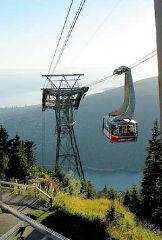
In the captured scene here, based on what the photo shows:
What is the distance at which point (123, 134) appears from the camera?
22.0 metres

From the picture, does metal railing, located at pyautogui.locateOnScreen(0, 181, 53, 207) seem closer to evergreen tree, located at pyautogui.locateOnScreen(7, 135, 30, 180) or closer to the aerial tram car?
the aerial tram car

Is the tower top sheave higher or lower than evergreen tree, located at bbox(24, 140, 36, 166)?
higher

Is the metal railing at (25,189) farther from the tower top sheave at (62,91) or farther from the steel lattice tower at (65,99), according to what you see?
the steel lattice tower at (65,99)

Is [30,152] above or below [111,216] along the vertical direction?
above

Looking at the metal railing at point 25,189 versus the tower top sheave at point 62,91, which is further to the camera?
the tower top sheave at point 62,91

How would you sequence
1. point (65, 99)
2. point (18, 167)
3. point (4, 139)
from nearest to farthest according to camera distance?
1. point (18, 167)
2. point (4, 139)
3. point (65, 99)

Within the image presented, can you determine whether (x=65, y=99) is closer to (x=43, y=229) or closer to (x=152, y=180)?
(x=152, y=180)

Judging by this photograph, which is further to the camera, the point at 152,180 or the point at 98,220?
the point at 152,180

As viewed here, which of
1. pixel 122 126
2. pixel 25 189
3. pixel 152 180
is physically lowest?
pixel 152 180

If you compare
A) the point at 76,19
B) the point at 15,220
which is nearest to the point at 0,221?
the point at 15,220

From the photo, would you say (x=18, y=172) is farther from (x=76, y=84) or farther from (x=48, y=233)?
(x=48, y=233)

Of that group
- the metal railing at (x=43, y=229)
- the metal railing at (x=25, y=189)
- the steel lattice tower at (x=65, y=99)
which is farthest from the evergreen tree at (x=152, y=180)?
the metal railing at (x=43, y=229)

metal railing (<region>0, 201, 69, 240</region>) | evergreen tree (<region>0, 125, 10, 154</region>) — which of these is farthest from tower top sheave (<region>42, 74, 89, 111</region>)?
metal railing (<region>0, 201, 69, 240</region>)

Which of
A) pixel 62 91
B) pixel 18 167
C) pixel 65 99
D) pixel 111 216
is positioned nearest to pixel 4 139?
pixel 18 167
